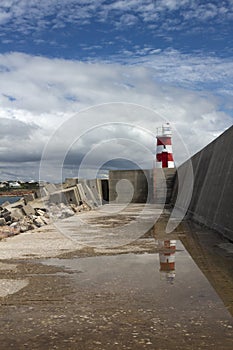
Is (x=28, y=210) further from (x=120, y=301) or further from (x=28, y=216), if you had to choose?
(x=120, y=301)

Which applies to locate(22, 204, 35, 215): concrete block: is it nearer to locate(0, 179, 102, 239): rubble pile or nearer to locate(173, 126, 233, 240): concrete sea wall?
locate(0, 179, 102, 239): rubble pile

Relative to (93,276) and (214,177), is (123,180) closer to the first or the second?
(214,177)

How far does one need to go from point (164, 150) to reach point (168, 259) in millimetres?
23281

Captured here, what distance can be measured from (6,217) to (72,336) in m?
12.7

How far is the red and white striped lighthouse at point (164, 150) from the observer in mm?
28656

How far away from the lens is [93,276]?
5.25 m

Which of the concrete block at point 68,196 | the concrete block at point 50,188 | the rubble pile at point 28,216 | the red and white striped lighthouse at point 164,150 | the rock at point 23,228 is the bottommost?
the rock at point 23,228

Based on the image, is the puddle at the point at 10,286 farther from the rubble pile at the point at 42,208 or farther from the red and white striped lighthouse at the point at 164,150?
the red and white striped lighthouse at the point at 164,150

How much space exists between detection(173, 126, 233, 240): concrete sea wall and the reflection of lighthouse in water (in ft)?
4.18

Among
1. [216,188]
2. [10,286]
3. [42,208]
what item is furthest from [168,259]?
[42,208]

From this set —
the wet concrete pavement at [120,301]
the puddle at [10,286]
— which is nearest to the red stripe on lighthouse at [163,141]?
the wet concrete pavement at [120,301]

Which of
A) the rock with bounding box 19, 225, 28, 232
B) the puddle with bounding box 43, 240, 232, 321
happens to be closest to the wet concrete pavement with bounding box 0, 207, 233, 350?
the puddle with bounding box 43, 240, 232, 321

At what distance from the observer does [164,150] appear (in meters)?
29.2

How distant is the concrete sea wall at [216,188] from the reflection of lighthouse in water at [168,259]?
127cm
